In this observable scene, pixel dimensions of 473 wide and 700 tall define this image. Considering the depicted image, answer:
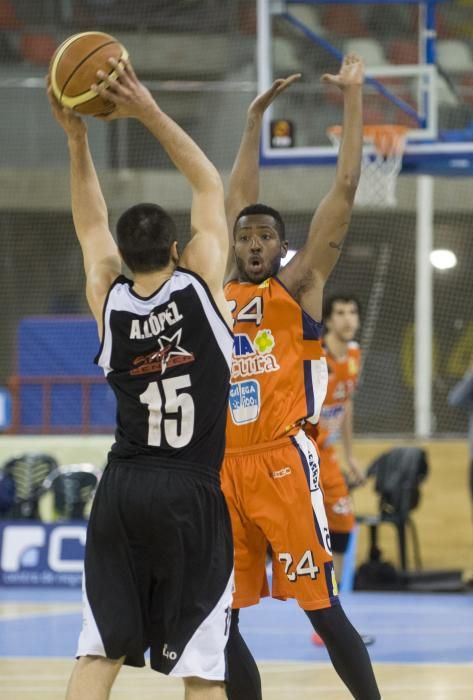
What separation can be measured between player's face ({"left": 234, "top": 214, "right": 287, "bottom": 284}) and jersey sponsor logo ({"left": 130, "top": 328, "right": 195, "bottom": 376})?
1209 millimetres

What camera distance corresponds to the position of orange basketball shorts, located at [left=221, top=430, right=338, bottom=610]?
15.3 ft

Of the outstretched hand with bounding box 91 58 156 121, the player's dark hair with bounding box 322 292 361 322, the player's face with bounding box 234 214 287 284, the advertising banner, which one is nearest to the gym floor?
the advertising banner

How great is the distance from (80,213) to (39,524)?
6827mm

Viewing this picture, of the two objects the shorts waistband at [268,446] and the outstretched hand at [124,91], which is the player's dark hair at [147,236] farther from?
the shorts waistband at [268,446]

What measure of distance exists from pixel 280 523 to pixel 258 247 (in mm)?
1043

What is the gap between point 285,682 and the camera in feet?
20.6

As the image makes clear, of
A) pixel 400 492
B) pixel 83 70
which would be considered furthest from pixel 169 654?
pixel 400 492

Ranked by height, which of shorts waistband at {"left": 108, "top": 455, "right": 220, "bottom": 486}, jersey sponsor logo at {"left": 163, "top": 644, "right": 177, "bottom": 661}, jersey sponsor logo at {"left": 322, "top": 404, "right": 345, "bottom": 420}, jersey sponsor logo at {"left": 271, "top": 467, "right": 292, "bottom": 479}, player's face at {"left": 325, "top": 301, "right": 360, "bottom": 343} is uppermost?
player's face at {"left": 325, "top": 301, "right": 360, "bottom": 343}

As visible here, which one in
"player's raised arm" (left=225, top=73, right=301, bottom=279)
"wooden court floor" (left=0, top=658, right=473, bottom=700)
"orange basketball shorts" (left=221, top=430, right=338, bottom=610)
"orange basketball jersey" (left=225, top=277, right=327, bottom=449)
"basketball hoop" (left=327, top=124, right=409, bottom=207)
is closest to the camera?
"orange basketball shorts" (left=221, top=430, right=338, bottom=610)

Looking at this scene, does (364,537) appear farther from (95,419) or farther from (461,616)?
(95,419)

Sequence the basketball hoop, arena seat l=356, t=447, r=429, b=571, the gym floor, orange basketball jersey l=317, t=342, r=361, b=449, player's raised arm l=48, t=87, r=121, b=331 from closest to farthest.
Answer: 1. player's raised arm l=48, t=87, r=121, b=331
2. the gym floor
3. orange basketball jersey l=317, t=342, r=361, b=449
4. the basketball hoop
5. arena seat l=356, t=447, r=429, b=571

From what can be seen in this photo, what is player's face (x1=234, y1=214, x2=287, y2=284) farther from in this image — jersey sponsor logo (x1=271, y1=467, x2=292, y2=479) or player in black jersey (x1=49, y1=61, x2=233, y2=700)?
player in black jersey (x1=49, y1=61, x2=233, y2=700)

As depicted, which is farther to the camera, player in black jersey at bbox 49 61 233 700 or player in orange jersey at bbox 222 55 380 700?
player in orange jersey at bbox 222 55 380 700

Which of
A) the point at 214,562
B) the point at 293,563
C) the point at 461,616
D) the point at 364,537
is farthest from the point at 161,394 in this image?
the point at 364,537
